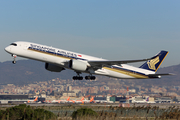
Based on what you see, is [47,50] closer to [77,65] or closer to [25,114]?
[77,65]

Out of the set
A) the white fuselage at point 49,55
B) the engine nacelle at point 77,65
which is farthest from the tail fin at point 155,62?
the engine nacelle at point 77,65

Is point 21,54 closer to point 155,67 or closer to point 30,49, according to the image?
point 30,49

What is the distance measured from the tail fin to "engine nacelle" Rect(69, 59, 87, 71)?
14527mm

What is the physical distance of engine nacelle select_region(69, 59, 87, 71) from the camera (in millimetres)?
40750

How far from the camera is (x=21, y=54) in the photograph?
38656 mm

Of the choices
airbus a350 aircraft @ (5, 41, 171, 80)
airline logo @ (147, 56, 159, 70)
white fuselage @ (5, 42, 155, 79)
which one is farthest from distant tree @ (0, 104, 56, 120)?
airline logo @ (147, 56, 159, 70)

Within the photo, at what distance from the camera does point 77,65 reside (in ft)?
135

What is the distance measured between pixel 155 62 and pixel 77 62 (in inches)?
723

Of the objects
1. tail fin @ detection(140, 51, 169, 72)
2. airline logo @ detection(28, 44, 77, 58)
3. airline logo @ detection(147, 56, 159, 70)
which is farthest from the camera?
airline logo @ detection(147, 56, 159, 70)

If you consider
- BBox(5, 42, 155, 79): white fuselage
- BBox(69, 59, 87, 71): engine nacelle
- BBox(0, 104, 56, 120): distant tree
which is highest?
BBox(5, 42, 155, 79): white fuselage

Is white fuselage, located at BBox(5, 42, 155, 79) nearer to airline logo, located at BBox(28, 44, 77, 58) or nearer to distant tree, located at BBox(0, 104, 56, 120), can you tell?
airline logo, located at BBox(28, 44, 77, 58)

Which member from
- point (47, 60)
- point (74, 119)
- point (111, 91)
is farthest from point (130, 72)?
point (111, 91)

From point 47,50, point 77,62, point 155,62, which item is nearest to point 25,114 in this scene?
point 47,50

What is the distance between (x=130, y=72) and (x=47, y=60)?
50.9 ft
